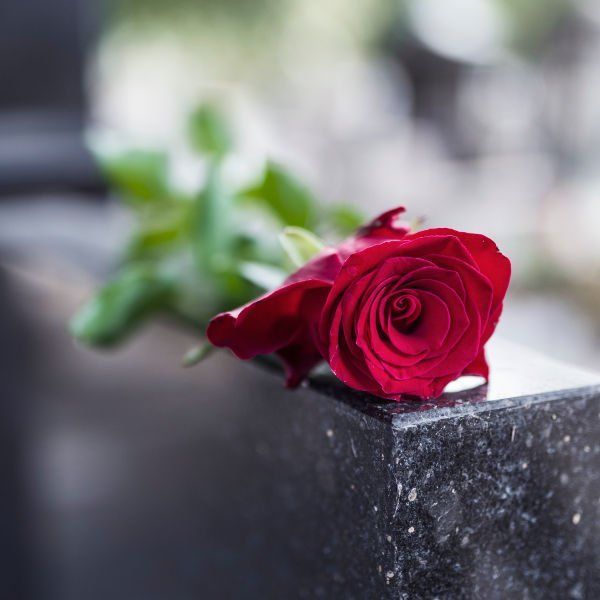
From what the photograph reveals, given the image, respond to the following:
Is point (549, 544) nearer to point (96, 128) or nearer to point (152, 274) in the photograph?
point (152, 274)

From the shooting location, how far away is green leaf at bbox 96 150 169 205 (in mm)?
1167

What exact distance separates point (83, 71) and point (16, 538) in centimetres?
138

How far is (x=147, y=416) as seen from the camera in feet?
3.67

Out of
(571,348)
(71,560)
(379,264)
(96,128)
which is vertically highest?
(379,264)

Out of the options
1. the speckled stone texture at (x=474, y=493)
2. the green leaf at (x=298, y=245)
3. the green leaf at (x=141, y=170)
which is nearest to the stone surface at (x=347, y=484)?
the speckled stone texture at (x=474, y=493)

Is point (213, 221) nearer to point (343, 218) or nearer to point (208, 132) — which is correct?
point (343, 218)

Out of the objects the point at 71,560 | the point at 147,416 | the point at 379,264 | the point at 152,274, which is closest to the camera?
the point at 379,264

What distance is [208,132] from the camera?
1222mm

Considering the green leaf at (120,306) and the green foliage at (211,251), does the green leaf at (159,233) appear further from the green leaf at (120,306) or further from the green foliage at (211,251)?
the green leaf at (120,306)

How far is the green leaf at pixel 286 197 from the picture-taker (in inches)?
39.5

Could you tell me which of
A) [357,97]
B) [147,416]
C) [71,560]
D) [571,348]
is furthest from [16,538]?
[357,97]

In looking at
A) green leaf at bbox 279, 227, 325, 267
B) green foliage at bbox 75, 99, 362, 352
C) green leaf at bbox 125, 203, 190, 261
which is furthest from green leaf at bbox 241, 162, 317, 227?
green leaf at bbox 279, 227, 325, 267

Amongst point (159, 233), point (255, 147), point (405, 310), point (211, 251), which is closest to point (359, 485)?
point (405, 310)

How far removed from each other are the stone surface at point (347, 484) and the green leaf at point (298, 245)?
0.10m
